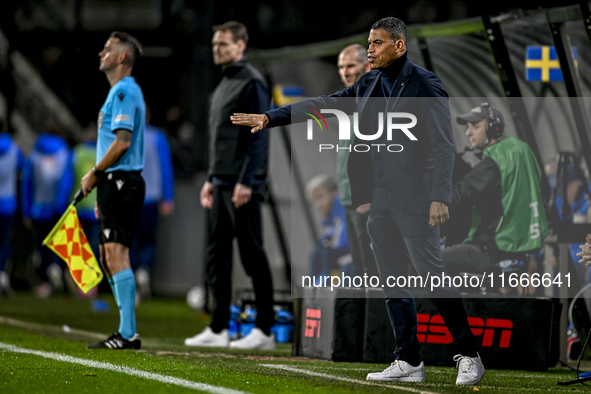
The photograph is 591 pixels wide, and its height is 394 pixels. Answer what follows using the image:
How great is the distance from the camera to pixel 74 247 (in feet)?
22.3

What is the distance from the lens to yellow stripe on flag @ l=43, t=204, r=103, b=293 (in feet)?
22.3

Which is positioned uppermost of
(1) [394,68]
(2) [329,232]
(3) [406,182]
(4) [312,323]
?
(1) [394,68]

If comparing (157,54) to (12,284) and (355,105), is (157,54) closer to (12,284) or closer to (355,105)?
(12,284)

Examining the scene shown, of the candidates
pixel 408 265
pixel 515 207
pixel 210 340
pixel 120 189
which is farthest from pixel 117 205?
pixel 515 207

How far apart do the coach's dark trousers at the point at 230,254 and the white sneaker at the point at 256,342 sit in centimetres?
8

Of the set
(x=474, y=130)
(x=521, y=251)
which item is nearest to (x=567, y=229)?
(x=521, y=251)

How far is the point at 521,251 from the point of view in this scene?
6973 millimetres

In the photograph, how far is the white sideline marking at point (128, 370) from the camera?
4630 mm

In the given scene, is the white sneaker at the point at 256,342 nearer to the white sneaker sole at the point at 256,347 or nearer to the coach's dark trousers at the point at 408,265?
the white sneaker sole at the point at 256,347

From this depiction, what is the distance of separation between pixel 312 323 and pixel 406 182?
1.86 metres

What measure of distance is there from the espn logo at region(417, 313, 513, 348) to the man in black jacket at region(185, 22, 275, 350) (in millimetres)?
1534

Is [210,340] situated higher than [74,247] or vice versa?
[74,247]

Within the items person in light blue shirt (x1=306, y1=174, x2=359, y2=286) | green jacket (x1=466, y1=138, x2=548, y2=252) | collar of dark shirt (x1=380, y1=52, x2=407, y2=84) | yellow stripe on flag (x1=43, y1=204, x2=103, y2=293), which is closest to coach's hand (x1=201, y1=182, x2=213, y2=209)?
yellow stripe on flag (x1=43, y1=204, x2=103, y2=293)

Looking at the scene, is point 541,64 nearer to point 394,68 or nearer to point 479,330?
point 479,330
